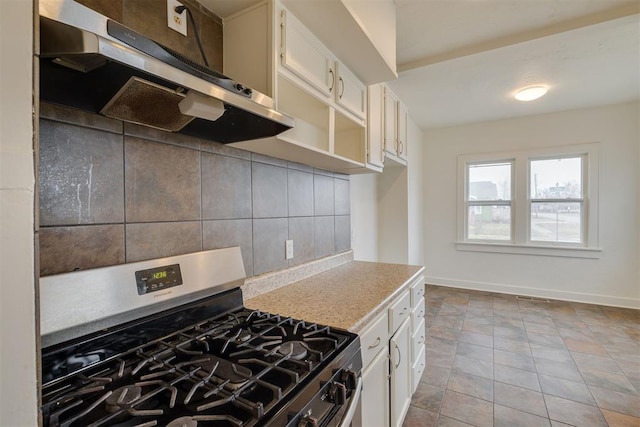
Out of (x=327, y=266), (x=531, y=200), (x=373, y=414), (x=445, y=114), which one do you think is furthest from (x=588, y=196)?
(x=373, y=414)

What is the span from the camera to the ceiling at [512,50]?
1.87 metres

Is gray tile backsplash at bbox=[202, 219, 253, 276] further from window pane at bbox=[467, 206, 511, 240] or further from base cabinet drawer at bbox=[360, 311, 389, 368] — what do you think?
window pane at bbox=[467, 206, 511, 240]

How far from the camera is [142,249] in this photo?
995mm

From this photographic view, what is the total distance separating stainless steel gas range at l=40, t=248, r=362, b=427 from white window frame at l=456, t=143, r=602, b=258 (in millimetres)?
4004

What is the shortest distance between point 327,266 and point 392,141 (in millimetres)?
1385

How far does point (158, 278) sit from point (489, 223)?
14.9 ft

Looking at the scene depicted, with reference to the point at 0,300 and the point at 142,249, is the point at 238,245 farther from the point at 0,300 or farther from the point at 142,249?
the point at 0,300

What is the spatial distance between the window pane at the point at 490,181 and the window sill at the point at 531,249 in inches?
27.3

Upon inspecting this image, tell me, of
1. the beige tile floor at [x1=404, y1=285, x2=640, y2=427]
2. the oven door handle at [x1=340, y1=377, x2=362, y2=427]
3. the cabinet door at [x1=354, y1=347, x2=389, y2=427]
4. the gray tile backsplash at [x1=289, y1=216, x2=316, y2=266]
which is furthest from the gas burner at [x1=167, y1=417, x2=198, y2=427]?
the beige tile floor at [x1=404, y1=285, x2=640, y2=427]

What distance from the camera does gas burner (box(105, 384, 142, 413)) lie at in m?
0.64

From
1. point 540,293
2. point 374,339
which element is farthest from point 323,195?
point 540,293

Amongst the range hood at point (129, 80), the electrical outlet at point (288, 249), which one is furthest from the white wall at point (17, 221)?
the electrical outlet at point (288, 249)

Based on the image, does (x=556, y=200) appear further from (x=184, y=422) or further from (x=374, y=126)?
(x=184, y=422)

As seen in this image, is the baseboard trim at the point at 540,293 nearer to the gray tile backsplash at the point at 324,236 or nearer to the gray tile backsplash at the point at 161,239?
the gray tile backsplash at the point at 324,236
